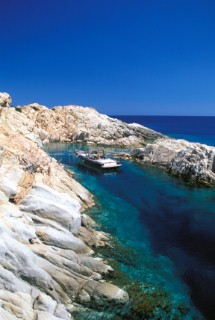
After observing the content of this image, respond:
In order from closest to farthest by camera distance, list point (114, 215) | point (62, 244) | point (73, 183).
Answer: point (62, 244), point (114, 215), point (73, 183)

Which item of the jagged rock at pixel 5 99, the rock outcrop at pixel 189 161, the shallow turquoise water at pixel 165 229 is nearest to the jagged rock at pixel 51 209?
the shallow turquoise water at pixel 165 229

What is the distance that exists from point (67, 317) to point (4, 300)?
416cm

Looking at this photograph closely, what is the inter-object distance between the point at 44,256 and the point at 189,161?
48.3 meters

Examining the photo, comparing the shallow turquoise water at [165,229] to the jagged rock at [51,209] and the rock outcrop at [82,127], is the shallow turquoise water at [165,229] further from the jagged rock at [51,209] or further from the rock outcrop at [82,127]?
the rock outcrop at [82,127]

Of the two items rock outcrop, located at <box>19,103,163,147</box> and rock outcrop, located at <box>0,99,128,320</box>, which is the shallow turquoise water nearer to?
rock outcrop, located at <box>0,99,128,320</box>

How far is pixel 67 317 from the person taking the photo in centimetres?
2070

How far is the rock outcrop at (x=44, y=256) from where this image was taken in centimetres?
2044

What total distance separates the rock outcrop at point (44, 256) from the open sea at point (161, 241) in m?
1.55

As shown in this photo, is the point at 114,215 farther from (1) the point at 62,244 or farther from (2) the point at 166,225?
(1) the point at 62,244

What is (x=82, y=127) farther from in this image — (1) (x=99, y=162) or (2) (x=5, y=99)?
(1) (x=99, y=162)

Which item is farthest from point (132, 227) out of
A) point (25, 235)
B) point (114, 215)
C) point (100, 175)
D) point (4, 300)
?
point (100, 175)

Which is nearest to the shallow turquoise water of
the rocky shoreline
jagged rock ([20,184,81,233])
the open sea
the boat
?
the open sea

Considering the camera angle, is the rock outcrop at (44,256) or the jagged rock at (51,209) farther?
the jagged rock at (51,209)

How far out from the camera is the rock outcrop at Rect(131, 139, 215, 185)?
63.1 metres
